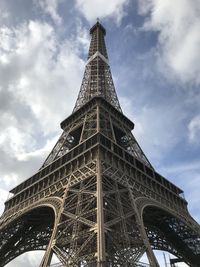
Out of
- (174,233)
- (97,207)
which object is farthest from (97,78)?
(97,207)

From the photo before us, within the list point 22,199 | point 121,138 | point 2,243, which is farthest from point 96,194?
point 121,138

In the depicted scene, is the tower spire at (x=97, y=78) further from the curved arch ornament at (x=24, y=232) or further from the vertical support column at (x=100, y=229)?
the vertical support column at (x=100, y=229)

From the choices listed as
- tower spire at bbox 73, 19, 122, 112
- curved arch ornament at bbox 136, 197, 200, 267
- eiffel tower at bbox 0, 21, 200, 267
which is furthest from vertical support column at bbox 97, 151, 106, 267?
tower spire at bbox 73, 19, 122, 112

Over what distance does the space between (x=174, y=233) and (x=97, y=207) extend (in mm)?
16961

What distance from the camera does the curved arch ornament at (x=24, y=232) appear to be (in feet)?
108

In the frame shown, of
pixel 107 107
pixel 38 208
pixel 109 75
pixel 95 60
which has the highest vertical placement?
pixel 95 60

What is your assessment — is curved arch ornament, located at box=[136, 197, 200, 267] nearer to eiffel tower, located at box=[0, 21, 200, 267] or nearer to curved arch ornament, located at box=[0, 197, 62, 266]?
eiffel tower, located at box=[0, 21, 200, 267]

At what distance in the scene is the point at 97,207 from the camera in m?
22.3

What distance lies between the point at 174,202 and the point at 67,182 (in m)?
13.2

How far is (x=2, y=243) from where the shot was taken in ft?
113

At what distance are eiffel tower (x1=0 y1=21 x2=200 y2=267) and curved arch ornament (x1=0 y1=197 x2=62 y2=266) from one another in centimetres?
10

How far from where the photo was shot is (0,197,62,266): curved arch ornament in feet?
108

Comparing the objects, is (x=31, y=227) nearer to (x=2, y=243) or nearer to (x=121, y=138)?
(x=2, y=243)

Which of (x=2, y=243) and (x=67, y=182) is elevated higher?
(x=67, y=182)
